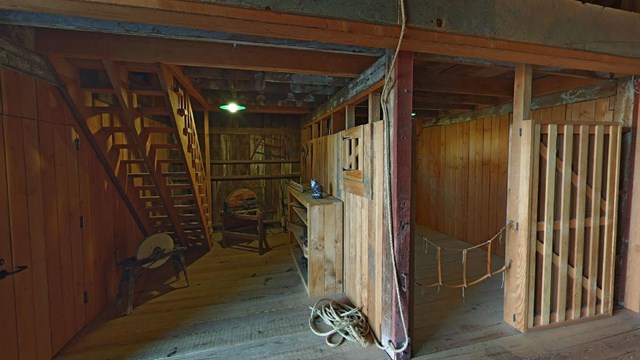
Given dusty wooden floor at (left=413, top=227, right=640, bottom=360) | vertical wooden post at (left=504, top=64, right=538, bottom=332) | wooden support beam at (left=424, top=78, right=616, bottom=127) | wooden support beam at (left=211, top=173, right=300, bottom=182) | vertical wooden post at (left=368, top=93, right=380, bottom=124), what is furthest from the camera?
wooden support beam at (left=211, top=173, right=300, bottom=182)

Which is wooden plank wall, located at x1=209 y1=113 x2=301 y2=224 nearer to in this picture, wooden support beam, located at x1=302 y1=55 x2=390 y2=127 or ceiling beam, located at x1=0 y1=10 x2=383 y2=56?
wooden support beam, located at x1=302 y1=55 x2=390 y2=127

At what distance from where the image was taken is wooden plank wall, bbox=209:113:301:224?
5110 millimetres

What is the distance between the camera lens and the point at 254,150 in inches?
207

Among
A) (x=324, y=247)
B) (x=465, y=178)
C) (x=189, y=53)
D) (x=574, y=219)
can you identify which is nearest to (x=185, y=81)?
(x=189, y=53)

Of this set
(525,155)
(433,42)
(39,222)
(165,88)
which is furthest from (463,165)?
(39,222)

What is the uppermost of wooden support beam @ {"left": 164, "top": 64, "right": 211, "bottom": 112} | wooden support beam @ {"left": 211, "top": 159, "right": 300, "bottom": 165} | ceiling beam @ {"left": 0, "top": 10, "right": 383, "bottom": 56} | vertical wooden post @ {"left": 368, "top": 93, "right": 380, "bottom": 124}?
wooden support beam @ {"left": 164, "top": 64, "right": 211, "bottom": 112}

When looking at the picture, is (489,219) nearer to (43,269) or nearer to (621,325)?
(621,325)

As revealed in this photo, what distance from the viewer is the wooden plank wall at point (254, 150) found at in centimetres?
511

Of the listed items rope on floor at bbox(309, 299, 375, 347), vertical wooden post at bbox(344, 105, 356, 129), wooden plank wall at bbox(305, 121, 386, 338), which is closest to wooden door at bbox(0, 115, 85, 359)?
rope on floor at bbox(309, 299, 375, 347)

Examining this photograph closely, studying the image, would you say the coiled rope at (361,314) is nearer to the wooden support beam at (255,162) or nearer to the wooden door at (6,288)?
the wooden door at (6,288)

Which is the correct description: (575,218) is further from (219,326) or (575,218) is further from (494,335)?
(219,326)

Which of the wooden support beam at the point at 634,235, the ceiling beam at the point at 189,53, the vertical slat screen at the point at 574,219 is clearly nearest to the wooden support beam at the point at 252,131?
the ceiling beam at the point at 189,53

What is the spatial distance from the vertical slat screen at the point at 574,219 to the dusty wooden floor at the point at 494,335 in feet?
0.43

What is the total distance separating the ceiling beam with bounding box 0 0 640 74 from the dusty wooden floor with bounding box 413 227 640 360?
1.98 m
